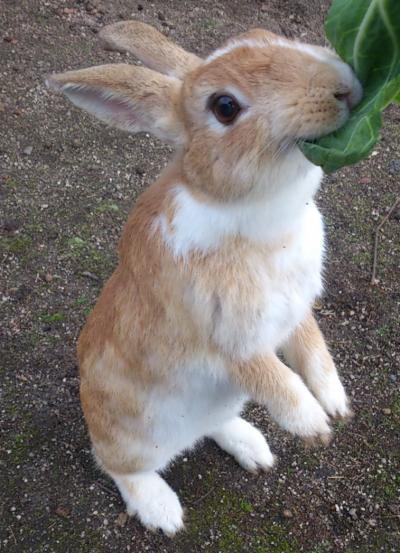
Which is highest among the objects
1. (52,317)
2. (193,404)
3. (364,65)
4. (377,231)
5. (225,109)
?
(364,65)

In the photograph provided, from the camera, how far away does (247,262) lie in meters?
2.46

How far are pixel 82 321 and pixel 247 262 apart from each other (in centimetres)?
204

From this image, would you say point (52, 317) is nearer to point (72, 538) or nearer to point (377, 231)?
point (72, 538)

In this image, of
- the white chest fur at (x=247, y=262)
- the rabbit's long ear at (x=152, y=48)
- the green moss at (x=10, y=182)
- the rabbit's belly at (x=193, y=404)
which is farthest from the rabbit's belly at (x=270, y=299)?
the green moss at (x=10, y=182)

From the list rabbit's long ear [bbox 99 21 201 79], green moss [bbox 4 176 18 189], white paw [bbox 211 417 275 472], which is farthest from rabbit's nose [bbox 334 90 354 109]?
green moss [bbox 4 176 18 189]

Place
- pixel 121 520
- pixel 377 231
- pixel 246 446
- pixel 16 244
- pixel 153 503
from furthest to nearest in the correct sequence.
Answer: pixel 377 231, pixel 16 244, pixel 246 446, pixel 121 520, pixel 153 503

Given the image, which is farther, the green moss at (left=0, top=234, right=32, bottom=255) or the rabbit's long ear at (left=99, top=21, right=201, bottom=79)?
the green moss at (left=0, top=234, right=32, bottom=255)

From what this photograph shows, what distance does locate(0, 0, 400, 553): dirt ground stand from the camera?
3.51 m

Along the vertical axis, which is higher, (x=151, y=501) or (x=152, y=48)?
(x=152, y=48)

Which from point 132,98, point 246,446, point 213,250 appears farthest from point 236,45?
point 246,446

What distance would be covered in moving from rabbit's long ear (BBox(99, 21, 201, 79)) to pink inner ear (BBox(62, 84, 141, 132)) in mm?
335

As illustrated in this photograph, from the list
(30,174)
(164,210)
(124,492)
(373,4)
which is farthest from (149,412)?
(30,174)

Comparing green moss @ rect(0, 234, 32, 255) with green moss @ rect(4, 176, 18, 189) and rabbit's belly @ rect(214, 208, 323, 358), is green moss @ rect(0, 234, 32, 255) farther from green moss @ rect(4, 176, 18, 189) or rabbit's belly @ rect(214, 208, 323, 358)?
rabbit's belly @ rect(214, 208, 323, 358)

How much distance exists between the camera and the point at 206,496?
362cm
